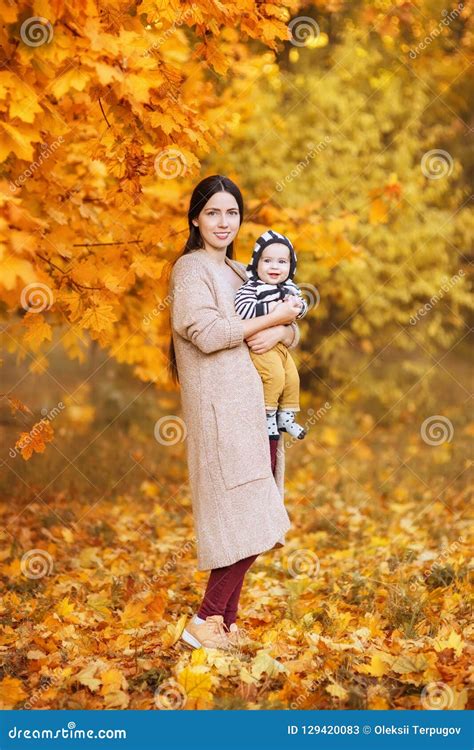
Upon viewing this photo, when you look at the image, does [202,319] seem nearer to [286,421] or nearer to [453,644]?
[286,421]

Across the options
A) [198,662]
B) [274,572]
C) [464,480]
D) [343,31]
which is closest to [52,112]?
[198,662]

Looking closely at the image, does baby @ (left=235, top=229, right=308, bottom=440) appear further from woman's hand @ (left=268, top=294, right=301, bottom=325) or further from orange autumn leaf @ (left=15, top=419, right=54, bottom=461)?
orange autumn leaf @ (left=15, top=419, right=54, bottom=461)

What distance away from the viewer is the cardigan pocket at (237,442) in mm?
4039

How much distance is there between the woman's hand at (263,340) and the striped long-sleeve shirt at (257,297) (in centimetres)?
8

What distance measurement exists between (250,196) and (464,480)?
12.1ft

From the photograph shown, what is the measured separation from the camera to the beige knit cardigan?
4039mm

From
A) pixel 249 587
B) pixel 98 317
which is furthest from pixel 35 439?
pixel 249 587

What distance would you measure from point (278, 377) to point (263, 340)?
19 cm

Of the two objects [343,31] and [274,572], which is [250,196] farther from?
[274,572]

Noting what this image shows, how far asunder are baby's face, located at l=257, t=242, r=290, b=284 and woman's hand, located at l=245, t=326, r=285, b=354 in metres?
0.21

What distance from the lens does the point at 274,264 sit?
405cm

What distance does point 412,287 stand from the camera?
37.1 ft

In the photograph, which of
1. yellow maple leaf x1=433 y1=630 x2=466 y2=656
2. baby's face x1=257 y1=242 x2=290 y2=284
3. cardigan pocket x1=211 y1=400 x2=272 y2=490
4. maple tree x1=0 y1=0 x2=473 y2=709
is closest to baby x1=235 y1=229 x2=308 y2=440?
baby's face x1=257 y1=242 x2=290 y2=284

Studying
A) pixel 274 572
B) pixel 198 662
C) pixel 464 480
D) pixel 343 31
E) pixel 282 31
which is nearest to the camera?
pixel 198 662
